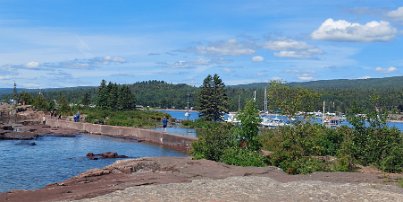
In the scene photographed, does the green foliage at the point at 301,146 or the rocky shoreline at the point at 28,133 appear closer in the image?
the green foliage at the point at 301,146

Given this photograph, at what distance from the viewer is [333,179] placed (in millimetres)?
23359

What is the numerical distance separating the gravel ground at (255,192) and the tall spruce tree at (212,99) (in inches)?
2751

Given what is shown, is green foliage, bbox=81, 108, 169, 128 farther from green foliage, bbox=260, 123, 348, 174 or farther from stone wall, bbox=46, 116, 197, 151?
green foliage, bbox=260, 123, 348, 174

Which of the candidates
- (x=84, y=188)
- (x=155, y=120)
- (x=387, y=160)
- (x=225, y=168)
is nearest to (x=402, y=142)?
(x=387, y=160)

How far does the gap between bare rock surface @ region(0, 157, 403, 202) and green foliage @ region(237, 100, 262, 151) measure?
5.56 m

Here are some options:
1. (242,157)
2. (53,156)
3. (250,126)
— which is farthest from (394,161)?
(53,156)

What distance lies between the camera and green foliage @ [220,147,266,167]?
96.2ft

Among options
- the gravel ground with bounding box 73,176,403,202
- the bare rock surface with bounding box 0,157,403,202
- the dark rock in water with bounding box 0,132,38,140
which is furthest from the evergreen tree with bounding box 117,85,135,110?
the gravel ground with bounding box 73,176,403,202

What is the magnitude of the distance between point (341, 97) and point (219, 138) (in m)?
128

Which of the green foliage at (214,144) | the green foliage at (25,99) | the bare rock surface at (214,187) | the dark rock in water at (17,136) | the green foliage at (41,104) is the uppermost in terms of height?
the green foliage at (25,99)

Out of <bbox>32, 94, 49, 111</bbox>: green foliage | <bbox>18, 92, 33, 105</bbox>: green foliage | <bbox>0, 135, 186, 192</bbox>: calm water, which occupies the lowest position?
<bbox>0, 135, 186, 192</bbox>: calm water

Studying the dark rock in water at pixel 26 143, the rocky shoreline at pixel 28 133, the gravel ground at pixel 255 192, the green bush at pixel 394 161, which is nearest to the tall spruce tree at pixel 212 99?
the rocky shoreline at pixel 28 133

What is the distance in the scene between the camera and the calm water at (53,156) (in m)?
34.2

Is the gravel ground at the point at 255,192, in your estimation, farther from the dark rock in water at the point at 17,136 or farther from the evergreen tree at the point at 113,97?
the evergreen tree at the point at 113,97
